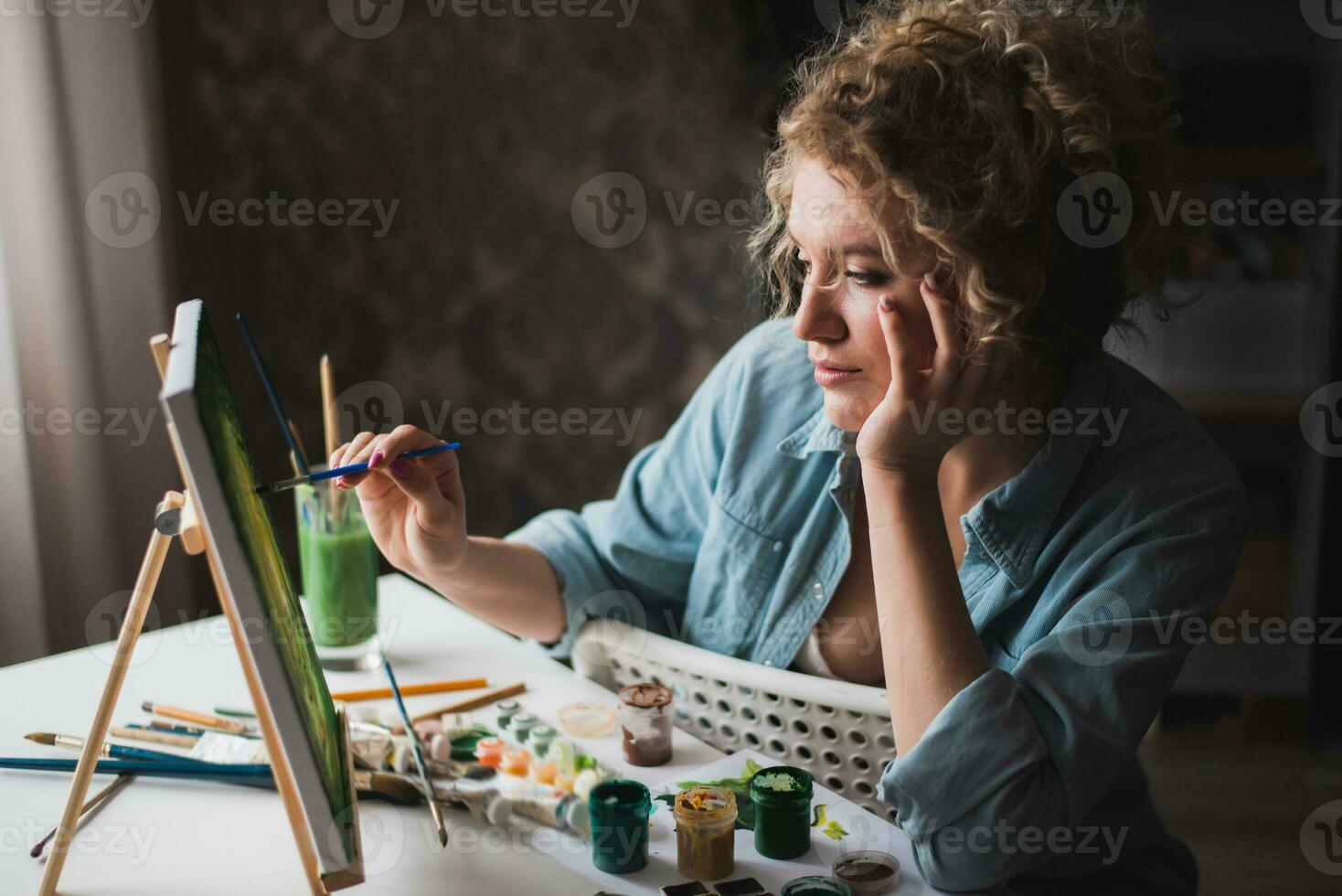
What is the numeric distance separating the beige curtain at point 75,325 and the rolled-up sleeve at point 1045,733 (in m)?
1.45

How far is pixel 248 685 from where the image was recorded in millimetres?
813

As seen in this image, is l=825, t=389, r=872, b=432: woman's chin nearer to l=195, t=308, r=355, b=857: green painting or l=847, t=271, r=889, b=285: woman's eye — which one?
l=847, t=271, r=889, b=285: woman's eye

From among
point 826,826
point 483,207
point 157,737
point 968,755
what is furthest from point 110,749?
point 483,207

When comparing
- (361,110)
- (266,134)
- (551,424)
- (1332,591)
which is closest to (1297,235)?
(1332,591)

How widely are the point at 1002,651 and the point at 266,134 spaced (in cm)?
155

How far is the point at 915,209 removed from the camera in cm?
107

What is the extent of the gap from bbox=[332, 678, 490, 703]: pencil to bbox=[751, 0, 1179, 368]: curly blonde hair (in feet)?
2.06

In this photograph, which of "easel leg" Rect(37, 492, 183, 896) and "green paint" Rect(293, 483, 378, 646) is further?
"green paint" Rect(293, 483, 378, 646)

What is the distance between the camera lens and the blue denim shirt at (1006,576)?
932mm

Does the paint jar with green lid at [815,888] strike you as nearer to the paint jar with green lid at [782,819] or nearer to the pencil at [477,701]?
the paint jar with green lid at [782,819]

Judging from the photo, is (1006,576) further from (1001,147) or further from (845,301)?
(1001,147)

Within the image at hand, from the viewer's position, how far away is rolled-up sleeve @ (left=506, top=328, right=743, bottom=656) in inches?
56.5

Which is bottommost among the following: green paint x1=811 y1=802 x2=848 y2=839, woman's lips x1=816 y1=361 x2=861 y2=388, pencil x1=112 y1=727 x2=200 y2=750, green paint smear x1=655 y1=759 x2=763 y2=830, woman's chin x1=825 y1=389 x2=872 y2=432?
green paint x1=811 y1=802 x2=848 y2=839

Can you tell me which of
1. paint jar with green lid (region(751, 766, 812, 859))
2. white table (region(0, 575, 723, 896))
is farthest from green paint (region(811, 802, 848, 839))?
white table (region(0, 575, 723, 896))
